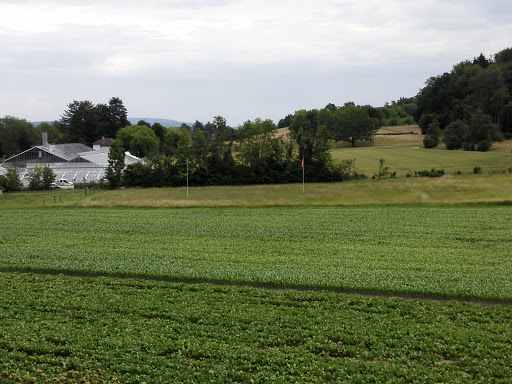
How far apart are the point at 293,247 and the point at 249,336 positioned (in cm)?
1157

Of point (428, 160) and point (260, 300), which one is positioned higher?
point (428, 160)

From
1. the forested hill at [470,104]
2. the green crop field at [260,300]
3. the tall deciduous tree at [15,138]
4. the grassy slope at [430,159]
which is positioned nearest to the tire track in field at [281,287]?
the green crop field at [260,300]

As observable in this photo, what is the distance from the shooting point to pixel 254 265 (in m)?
20.7

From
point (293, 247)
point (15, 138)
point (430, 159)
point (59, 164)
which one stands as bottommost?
point (293, 247)

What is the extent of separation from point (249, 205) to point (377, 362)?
3067cm

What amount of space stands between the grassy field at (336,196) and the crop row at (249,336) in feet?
84.8

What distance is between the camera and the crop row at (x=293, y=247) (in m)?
18.4

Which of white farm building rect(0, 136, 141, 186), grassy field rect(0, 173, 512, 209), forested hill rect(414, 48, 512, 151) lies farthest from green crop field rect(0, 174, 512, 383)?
forested hill rect(414, 48, 512, 151)

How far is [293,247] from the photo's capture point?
80.3 ft

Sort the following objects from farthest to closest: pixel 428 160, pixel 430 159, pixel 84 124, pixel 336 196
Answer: pixel 84 124 < pixel 430 159 < pixel 428 160 < pixel 336 196

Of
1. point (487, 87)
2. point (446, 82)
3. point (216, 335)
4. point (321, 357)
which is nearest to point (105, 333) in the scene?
point (216, 335)

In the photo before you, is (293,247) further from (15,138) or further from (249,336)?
(15,138)

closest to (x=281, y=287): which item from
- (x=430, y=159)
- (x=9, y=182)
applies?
(x=9, y=182)

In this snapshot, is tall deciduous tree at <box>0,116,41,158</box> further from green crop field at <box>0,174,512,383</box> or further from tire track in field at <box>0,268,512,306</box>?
tire track in field at <box>0,268,512,306</box>
